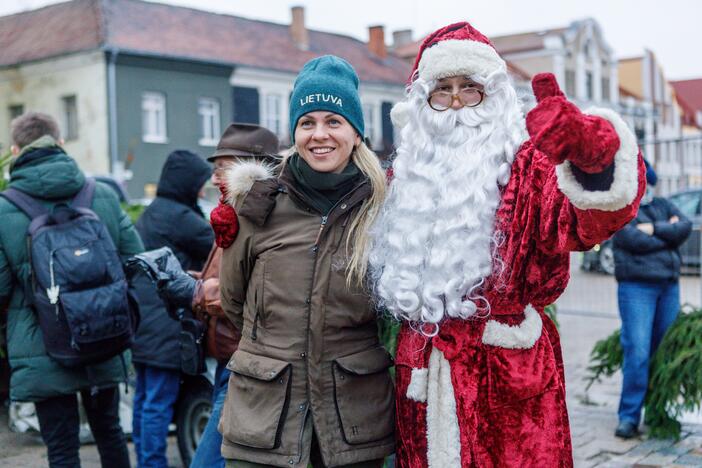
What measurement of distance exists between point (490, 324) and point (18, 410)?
4.15 m

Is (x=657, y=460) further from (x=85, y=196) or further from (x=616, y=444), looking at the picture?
(x=85, y=196)

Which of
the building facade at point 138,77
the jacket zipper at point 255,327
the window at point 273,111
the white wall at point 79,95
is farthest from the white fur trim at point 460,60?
the window at point 273,111

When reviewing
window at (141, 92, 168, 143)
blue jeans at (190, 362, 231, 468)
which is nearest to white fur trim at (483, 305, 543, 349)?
blue jeans at (190, 362, 231, 468)

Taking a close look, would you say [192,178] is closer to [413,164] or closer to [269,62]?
[413,164]

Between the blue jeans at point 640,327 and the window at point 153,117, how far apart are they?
25.2m

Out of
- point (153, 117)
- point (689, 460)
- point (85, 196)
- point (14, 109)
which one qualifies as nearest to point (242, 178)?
point (85, 196)

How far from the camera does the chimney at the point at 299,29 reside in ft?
117

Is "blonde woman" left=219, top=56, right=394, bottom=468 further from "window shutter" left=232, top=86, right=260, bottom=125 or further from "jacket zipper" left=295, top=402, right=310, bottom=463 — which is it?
"window shutter" left=232, top=86, right=260, bottom=125

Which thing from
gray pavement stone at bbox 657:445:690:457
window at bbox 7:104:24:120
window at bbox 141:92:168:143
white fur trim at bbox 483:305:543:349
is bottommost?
gray pavement stone at bbox 657:445:690:457

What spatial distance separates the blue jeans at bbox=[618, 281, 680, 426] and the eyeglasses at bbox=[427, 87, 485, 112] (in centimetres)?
335

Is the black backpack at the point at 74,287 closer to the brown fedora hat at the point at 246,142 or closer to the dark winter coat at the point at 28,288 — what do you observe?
the dark winter coat at the point at 28,288

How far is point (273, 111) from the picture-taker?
32.9m

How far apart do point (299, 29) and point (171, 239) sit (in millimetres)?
32086

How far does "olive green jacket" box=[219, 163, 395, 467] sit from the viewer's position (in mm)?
2865
